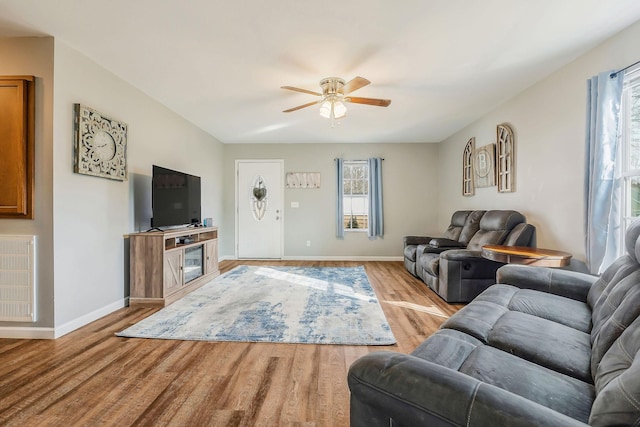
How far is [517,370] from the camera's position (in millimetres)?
1105

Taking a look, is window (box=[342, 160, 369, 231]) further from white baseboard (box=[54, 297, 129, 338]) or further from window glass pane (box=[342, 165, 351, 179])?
white baseboard (box=[54, 297, 129, 338])

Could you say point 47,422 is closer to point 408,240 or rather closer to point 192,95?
point 192,95

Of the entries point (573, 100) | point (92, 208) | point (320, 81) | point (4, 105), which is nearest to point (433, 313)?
point (573, 100)

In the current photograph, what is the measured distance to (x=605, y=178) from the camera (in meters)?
2.37

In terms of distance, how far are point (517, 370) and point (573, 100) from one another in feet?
9.52

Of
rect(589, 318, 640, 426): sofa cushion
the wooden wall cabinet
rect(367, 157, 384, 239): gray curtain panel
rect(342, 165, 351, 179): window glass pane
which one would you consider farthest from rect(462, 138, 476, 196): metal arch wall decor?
the wooden wall cabinet

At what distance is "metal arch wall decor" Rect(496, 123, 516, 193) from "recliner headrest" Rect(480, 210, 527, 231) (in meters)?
0.37

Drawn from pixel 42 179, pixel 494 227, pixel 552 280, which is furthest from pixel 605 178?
pixel 42 179

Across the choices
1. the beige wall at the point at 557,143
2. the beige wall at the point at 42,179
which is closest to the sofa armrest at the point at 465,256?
the beige wall at the point at 557,143

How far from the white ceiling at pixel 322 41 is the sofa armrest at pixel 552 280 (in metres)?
1.81

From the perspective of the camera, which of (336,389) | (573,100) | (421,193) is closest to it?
(336,389)

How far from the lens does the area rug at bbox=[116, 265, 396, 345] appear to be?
250cm

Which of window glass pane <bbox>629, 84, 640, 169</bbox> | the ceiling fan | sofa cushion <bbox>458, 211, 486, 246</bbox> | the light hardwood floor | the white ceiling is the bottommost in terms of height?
the light hardwood floor

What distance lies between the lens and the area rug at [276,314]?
250 centimetres
